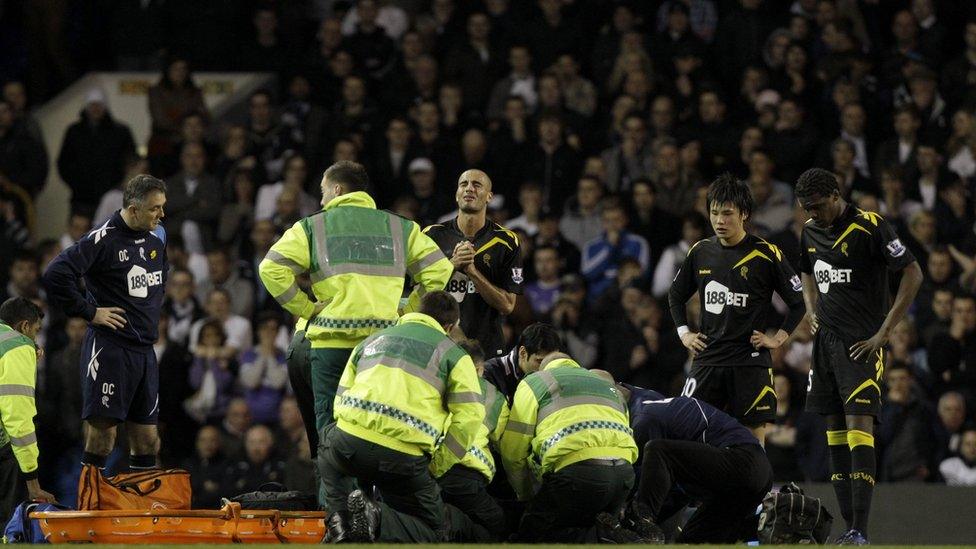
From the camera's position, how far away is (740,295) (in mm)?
11258

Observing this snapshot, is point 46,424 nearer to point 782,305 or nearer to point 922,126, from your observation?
point 782,305

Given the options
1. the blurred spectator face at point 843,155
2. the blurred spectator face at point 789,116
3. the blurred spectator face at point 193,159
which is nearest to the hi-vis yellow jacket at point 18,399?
the blurred spectator face at point 193,159

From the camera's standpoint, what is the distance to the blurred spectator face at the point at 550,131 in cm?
1677

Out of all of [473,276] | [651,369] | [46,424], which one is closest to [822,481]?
[651,369]

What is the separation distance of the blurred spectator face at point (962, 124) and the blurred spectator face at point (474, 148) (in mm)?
4781

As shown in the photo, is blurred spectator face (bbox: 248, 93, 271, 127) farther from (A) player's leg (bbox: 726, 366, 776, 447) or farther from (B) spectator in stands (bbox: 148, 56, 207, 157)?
(A) player's leg (bbox: 726, 366, 776, 447)

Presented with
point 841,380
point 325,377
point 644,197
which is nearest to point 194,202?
point 644,197

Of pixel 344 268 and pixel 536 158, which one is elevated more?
pixel 536 158

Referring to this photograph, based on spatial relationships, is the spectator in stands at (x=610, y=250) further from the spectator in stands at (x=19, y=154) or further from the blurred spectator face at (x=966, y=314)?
the spectator in stands at (x=19, y=154)

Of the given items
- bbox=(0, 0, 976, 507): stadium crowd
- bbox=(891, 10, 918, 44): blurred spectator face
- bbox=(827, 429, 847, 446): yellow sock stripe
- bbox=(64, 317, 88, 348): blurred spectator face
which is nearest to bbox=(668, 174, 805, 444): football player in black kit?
bbox=(827, 429, 847, 446): yellow sock stripe

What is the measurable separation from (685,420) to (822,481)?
379 cm

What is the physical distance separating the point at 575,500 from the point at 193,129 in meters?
8.77

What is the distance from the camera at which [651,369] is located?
49.4 feet

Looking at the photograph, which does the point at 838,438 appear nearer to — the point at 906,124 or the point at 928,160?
the point at 928,160
